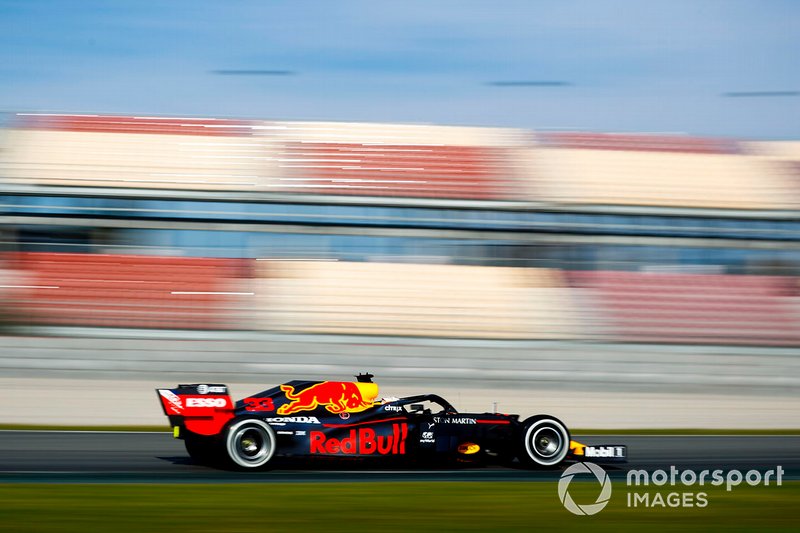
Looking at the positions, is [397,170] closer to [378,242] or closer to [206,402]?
[378,242]

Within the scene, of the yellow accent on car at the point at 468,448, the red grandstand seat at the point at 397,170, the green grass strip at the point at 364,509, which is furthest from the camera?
the red grandstand seat at the point at 397,170

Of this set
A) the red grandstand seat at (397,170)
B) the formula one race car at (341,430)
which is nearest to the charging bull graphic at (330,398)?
the formula one race car at (341,430)

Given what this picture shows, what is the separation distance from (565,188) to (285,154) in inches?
246

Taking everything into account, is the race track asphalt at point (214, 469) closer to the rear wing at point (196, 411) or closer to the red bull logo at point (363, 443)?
the red bull logo at point (363, 443)

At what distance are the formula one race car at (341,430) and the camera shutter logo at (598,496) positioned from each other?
16cm

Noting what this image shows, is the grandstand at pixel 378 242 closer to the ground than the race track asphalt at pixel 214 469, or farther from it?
farther from it

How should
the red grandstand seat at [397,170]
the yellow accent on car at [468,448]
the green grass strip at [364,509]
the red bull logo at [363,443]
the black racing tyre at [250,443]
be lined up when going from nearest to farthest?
the green grass strip at [364,509] < the black racing tyre at [250,443] < the red bull logo at [363,443] < the yellow accent on car at [468,448] < the red grandstand seat at [397,170]

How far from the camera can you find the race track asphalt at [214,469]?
8.85 m

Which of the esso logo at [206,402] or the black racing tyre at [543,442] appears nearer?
the esso logo at [206,402]

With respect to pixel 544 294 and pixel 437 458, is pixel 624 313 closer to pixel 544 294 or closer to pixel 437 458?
pixel 544 294

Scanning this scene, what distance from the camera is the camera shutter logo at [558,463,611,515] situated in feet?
23.2

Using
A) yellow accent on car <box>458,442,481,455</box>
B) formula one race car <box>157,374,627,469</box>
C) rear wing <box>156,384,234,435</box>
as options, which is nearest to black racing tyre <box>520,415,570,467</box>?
formula one race car <box>157,374,627,469</box>

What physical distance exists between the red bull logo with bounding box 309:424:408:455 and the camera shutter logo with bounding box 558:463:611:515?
5.52 ft

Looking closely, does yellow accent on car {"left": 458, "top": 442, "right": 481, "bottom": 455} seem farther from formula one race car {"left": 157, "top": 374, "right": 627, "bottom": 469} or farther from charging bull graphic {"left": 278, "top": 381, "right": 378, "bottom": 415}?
charging bull graphic {"left": 278, "top": 381, "right": 378, "bottom": 415}
